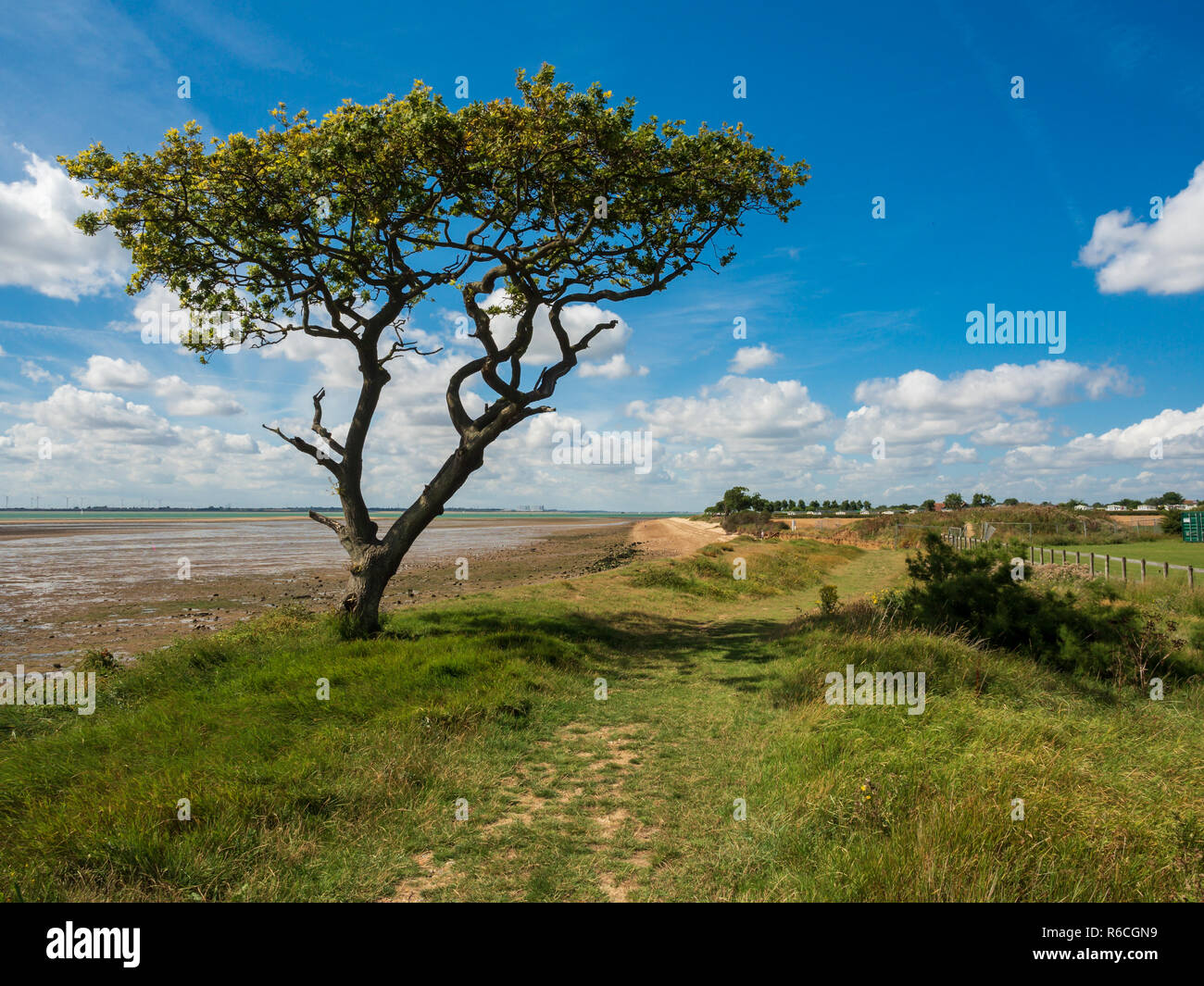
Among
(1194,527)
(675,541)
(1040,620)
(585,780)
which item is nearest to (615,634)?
(585,780)

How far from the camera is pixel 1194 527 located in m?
46.4

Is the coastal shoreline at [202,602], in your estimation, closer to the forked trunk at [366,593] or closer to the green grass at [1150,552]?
the forked trunk at [366,593]

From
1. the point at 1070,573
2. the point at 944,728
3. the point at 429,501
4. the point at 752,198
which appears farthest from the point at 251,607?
the point at 1070,573

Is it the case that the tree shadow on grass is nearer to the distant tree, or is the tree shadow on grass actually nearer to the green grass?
the green grass

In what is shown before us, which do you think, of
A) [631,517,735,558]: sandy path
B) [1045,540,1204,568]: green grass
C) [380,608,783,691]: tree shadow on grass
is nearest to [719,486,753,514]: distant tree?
[631,517,735,558]: sandy path

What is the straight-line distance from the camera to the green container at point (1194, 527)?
1811 inches

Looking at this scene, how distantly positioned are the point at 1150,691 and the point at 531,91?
15052 millimetres

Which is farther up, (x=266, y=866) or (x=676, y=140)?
(x=676, y=140)

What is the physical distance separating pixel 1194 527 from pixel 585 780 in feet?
197

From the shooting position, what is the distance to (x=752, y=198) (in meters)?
14.0

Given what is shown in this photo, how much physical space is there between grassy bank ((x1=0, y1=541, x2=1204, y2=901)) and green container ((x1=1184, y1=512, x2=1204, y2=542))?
50.0m

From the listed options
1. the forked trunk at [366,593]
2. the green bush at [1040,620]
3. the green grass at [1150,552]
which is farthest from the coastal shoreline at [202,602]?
the green grass at [1150,552]

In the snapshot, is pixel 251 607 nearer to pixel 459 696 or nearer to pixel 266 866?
pixel 459 696

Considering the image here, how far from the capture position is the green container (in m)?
46.0
